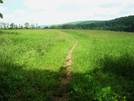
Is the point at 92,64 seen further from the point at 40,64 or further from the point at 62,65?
the point at 40,64

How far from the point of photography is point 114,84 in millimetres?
9109

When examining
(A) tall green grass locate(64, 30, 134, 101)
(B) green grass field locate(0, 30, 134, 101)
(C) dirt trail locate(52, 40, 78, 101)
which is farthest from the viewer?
(C) dirt trail locate(52, 40, 78, 101)

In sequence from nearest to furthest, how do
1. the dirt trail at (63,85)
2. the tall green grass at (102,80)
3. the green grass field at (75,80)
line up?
the tall green grass at (102,80) < the green grass field at (75,80) < the dirt trail at (63,85)

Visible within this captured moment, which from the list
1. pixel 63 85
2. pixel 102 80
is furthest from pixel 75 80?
pixel 102 80

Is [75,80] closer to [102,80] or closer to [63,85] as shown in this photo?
[63,85]

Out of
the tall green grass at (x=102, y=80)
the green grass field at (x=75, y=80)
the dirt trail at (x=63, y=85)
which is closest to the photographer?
the tall green grass at (x=102, y=80)

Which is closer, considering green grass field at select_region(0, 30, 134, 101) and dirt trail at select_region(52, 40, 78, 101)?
green grass field at select_region(0, 30, 134, 101)

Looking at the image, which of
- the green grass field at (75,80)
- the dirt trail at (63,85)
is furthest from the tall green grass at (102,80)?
the dirt trail at (63,85)

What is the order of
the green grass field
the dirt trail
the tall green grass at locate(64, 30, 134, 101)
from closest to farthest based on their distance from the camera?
1. the tall green grass at locate(64, 30, 134, 101)
2. the green grass field
3. the dirt trail

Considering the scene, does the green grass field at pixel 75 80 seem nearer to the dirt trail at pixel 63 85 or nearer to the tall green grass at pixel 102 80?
the tall green grass at pixel 102 80

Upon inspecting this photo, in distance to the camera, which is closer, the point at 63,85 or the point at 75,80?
the point at 63,85

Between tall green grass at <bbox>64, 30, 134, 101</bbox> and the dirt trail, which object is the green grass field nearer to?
tall green grass at <bbox>64, 30, 134, 101</bbox>

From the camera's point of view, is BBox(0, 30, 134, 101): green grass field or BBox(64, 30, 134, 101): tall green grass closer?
BBox(64, 30, 134, 101): tall green grass

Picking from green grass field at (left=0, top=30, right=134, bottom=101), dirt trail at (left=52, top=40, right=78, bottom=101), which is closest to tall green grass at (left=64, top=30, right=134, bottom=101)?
green grass field at (left=0, top=30, right=134, bottom=101)
